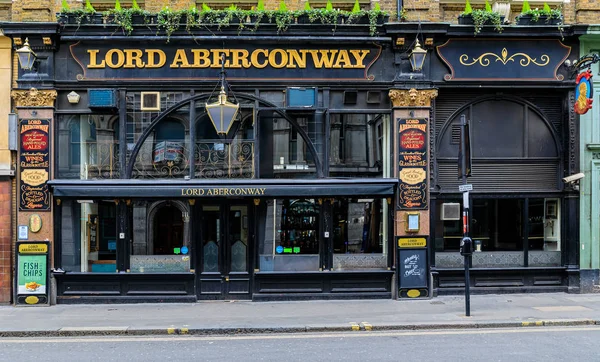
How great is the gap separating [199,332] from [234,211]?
3.95 m

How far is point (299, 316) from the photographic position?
11789mm

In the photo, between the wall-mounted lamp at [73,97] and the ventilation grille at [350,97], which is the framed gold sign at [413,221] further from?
the wall-mounted lamp at [73,97]

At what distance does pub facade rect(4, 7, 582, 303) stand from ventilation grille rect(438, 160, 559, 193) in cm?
14

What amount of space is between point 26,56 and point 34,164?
2574 millimetres

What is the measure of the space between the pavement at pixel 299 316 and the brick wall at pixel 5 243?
0.47 metres

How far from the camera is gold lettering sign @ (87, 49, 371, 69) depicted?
13.7m

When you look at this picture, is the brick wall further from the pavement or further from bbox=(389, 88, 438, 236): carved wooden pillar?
bbox=(389, 88, 438, 236): carved wooden pillar

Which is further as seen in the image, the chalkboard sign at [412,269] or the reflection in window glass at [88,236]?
the reflection in window glass at [88,236]

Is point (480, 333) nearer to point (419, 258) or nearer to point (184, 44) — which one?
point (419, 258)

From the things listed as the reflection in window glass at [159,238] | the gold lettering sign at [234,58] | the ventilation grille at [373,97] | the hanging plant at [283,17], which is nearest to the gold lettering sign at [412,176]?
the ventilation grille at [373,97]

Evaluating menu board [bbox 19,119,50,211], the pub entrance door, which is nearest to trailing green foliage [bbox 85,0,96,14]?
menu board [bbox 19,119,50,211]

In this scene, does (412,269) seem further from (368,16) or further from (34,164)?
(34,164)

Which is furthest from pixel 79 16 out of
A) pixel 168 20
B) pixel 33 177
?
pixel 33 177

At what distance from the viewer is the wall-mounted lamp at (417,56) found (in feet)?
43.5
